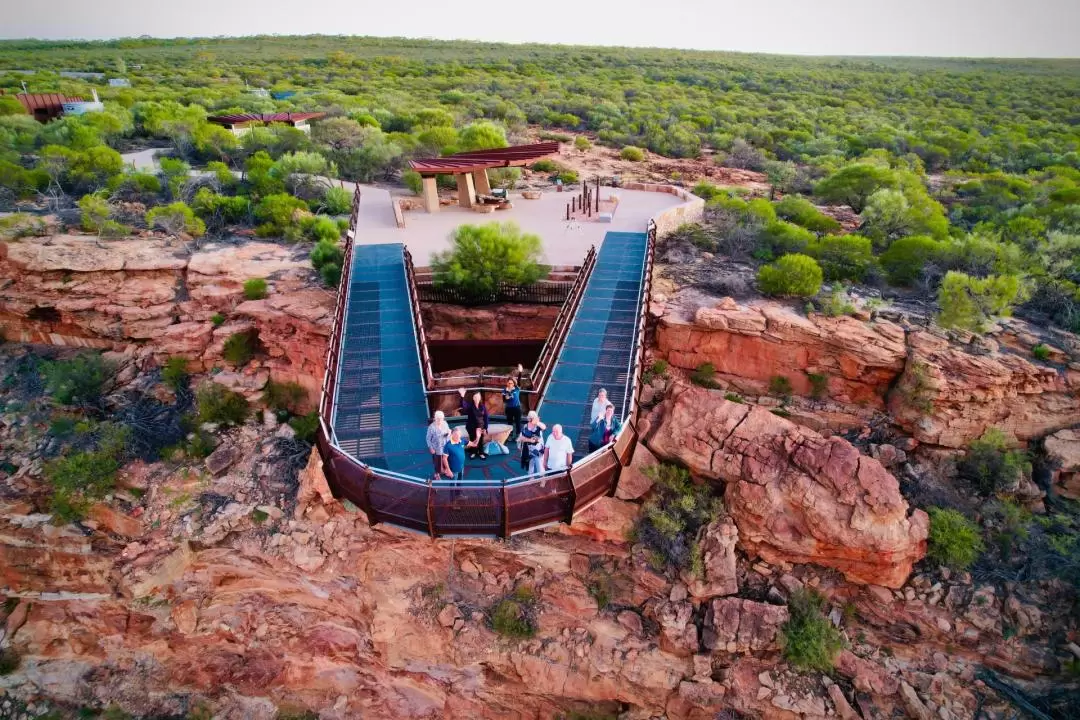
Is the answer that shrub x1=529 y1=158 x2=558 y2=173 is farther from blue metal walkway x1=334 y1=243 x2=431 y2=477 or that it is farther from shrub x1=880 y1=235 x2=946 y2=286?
shrub x1=880 y1=235 x2=946 y2=286

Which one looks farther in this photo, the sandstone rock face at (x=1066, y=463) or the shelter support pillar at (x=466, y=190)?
the shelter support pillar at (x=466, y=190)

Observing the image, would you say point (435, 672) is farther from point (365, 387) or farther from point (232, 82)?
point (232, 82)

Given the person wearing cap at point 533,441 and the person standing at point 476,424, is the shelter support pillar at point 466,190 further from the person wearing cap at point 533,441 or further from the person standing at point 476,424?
the person wearing cap at point 533,441

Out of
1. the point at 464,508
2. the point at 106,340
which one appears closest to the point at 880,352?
the point at 464,508

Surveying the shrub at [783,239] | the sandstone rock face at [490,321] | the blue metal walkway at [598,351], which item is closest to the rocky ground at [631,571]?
the blue metal walkway at [598,351]

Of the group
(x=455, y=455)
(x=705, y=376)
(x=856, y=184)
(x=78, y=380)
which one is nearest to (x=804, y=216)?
(x=856, y=184)

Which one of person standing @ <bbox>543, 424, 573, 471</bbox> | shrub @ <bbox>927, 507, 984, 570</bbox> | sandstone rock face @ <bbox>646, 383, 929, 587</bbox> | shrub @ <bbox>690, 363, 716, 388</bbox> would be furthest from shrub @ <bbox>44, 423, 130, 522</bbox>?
shrub @ <bbox>927, 507, 984, 570</bbox>
